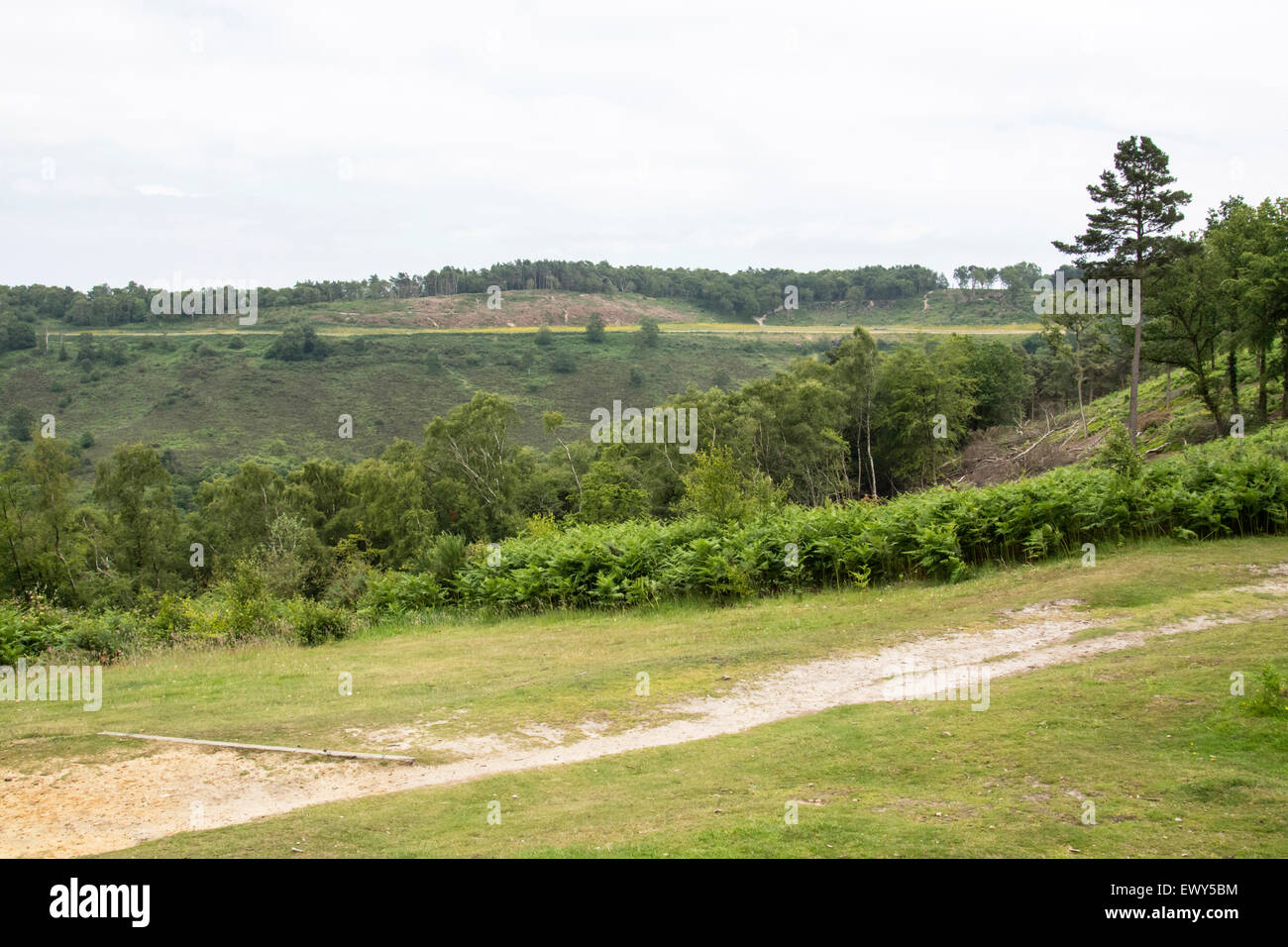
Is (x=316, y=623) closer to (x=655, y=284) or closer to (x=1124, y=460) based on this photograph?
(x=1124, y=460)

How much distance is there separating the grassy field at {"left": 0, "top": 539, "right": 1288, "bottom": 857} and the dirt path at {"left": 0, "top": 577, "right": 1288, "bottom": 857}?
374 millimetres

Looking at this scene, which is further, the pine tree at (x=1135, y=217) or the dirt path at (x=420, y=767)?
the pine tree at (x=1135, y=217)

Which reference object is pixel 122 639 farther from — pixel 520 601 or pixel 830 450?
pixel 830 450

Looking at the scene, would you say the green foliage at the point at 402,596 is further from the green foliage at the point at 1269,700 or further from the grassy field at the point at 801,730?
the green foliage at the point at 1269,700

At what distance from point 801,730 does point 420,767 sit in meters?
3.95

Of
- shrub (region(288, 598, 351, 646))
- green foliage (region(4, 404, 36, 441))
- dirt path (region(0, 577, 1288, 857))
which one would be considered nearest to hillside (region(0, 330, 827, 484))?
green foliage (region(4, 404, 36, 441))

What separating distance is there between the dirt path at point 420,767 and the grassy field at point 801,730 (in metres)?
0.37

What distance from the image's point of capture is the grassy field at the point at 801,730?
6.43m

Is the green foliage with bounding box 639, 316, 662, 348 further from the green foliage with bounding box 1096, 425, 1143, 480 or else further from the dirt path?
the dirt path

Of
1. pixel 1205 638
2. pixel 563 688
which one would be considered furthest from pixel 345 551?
pixel 1205 638

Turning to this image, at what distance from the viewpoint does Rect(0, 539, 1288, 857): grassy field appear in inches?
253

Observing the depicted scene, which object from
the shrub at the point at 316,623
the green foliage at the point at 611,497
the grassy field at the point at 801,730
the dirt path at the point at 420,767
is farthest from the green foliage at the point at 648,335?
the dirt path at the point at 420,767

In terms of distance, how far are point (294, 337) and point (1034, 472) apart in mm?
101167

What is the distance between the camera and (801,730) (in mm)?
9836
